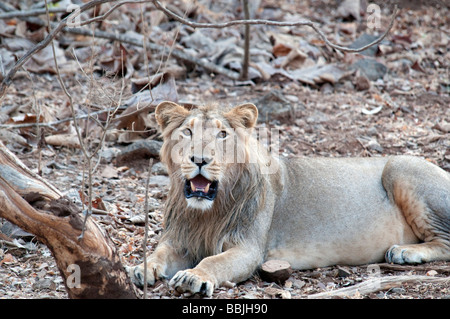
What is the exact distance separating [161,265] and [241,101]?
4461 mm

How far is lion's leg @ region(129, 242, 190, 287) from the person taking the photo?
4.45 meters

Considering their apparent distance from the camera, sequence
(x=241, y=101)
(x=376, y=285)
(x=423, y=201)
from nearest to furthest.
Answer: (x=376, y=285) → (x=423, y=201) → (x=241, y=101)

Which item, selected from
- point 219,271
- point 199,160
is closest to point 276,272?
point 219,271

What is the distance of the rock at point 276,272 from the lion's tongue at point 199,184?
765 millimetres

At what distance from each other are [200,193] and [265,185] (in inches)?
27.8

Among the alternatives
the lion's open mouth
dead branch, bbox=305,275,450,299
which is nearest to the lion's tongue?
the lion's open mouth

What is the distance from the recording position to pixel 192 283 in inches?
166

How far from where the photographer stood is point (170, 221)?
505 centimetres

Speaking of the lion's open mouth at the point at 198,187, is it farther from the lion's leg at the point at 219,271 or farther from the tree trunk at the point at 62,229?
the tree trunk at the point at 62,229

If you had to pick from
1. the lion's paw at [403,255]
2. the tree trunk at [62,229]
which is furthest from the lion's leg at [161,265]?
the lion's paw at [403,255]

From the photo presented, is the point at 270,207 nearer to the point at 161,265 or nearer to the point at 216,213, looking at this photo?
the point at 216,213

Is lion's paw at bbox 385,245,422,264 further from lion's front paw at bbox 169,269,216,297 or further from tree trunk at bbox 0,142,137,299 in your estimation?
tree trunk at bbox 0,142,137,299

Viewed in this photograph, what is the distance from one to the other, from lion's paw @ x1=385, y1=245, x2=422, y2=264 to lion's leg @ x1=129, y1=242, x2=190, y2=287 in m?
1.69

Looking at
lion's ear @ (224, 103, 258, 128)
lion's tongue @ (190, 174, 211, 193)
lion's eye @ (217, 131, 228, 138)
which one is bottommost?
lion's tongue @ (190, 174, 211, 193)
